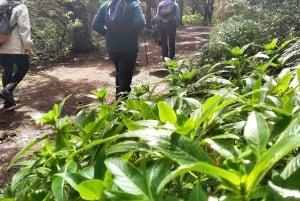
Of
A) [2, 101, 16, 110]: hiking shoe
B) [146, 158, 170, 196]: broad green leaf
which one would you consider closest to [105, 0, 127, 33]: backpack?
[2, 101, 16, 110]: hiking shoe

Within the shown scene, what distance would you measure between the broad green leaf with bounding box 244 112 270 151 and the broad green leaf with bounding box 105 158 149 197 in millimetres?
228

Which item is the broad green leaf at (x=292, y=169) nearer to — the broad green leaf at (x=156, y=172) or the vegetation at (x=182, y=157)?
the vegetation at (x=182, y=157)

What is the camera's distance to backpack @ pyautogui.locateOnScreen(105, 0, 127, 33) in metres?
5.20

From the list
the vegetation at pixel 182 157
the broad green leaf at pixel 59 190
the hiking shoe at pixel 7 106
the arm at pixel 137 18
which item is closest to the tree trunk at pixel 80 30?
the hiking shoe at pixel 7 106

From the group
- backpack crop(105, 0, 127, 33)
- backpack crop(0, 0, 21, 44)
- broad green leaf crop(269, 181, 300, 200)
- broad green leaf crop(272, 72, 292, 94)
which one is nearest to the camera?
broad green leaf crop(269, 181, 300, 200)

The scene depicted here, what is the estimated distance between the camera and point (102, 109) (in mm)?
1470

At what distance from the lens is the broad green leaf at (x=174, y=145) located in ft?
2.48

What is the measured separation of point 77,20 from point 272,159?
1204 centimetres

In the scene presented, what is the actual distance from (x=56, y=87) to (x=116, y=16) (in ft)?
12.6

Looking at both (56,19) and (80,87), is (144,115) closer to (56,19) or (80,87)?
(80,87)

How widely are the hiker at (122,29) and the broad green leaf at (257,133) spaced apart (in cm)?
442

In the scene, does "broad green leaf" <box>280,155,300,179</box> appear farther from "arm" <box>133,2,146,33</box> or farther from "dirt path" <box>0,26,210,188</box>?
"arm" <box>133,2,146,33</box>

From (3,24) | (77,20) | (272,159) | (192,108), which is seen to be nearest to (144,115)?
(192,108)

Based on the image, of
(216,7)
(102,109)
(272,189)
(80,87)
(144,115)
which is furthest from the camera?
(216,7)
